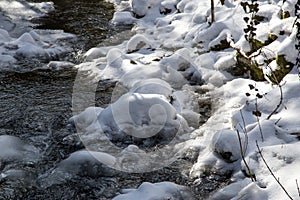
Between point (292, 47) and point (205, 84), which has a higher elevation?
point (292, 47)

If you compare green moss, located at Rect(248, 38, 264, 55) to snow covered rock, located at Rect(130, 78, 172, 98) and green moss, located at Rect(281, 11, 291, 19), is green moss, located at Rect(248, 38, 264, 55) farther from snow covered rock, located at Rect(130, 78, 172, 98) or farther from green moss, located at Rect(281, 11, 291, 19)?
snow covered rock, located at Rect(130, 78, 172, 98)

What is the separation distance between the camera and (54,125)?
4.98m

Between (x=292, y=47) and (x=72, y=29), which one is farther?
(x=72, y=29)

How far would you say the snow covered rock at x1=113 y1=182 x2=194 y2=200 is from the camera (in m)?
3.66

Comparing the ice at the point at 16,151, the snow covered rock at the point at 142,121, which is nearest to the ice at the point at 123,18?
the snow covered rock at the point at 142,121

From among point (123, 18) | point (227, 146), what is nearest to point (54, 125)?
point (227, 146)

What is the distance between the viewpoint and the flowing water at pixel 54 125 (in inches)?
153

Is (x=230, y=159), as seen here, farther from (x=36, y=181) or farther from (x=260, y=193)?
(x=36, y=181)

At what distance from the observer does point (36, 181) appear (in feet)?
13.1

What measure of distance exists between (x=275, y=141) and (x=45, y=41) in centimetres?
511

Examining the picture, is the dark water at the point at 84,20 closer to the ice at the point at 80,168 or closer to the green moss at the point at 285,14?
the green moss at the point at 285,14

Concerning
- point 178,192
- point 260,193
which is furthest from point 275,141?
point 178,192

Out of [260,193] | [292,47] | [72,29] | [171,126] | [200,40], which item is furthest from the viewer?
[72,29]

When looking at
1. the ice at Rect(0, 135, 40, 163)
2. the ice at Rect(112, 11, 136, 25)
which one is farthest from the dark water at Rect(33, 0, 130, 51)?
the ice at Rect(0, 135, 40, 163)
